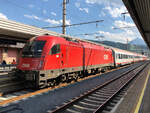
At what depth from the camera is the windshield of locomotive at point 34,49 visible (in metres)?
8.78

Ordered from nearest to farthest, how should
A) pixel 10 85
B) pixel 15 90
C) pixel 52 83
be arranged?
1. pixel 15 90
2. pixel 10 85
3. pixel 52 83

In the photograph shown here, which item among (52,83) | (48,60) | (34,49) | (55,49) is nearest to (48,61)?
(48,60)

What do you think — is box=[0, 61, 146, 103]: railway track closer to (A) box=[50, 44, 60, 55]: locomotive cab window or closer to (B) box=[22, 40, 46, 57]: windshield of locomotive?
(B) box=[22, 40, 46, 57]: windshield of locomotive

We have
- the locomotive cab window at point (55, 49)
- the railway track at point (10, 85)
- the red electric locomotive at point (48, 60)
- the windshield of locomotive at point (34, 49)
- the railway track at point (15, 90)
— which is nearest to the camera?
the railway track at point (15, 90)

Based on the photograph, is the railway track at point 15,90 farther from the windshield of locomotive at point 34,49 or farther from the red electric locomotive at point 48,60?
the windshield of locomotive at point 34,49

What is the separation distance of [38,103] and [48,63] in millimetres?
2740

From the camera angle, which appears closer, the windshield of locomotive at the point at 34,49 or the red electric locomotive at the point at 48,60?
the red electric locomotive at the point at 48,60

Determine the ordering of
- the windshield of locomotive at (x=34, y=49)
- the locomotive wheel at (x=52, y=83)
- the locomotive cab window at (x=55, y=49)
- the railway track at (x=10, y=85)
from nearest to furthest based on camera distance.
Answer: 1. the railway track at (x=10, y=85)
2. the windshield of locomotive at (x=34, y=49)
3. the locomotive cab window at (x=55, y=49)
4. the locomotive wheel at (x=52, y=83)

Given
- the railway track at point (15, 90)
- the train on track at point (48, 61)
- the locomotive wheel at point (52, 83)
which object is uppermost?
the train on track at point (48, 61)

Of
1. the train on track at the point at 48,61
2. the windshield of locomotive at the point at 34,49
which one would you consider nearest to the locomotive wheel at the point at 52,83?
the train on track at the point at 48,61

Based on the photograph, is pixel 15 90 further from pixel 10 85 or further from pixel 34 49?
pixel 34 49

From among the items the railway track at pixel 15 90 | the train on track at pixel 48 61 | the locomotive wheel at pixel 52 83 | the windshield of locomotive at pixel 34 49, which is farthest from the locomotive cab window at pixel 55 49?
the railway track at pixel 15 90

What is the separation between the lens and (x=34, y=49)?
8.98 meters

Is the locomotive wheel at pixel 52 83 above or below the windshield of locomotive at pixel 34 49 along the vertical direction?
below
